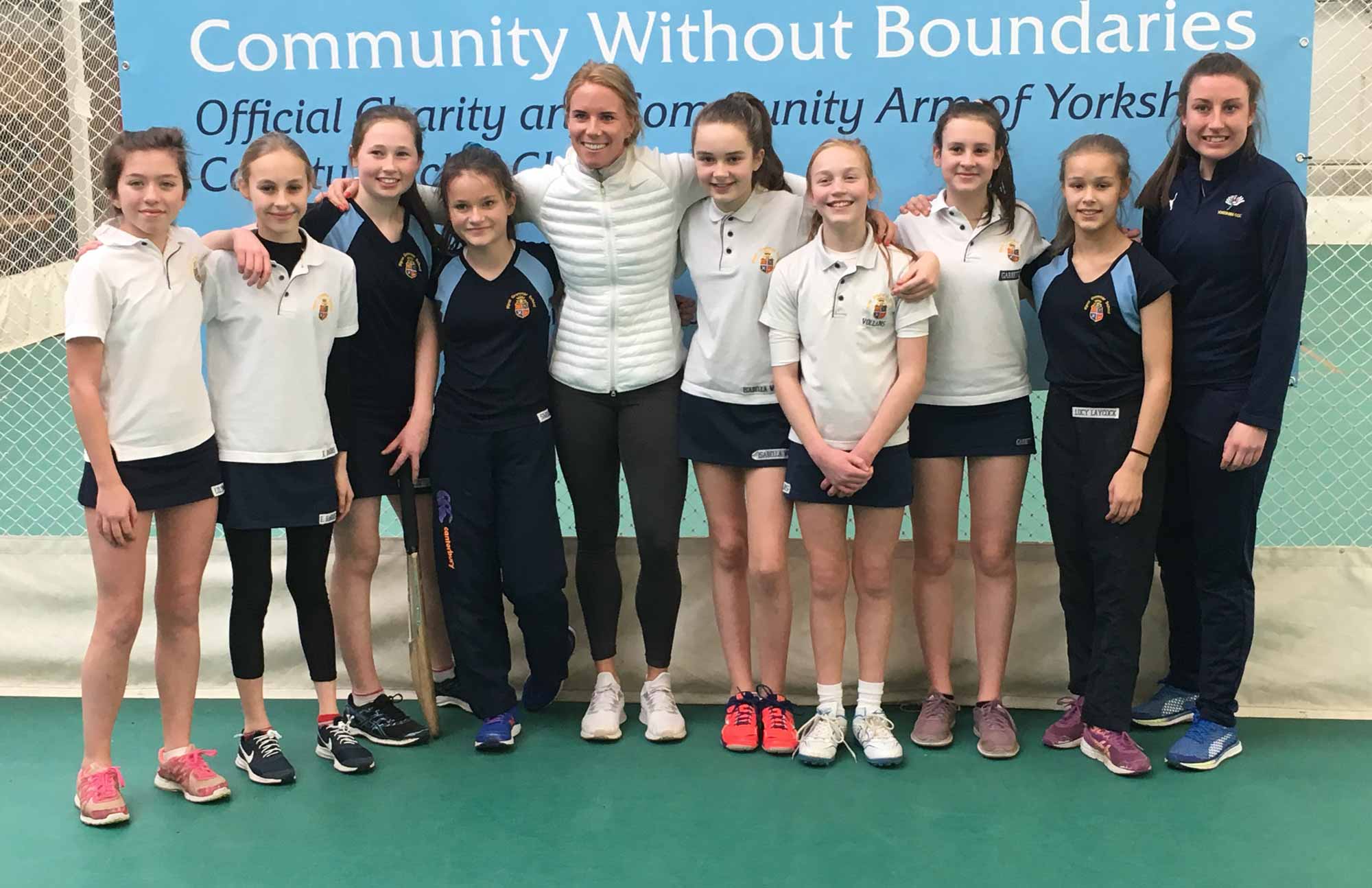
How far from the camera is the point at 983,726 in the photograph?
2959 mm

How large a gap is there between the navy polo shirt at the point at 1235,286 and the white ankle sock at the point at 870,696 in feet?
2.99

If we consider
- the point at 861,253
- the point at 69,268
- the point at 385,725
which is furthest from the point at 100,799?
the point at 69,268

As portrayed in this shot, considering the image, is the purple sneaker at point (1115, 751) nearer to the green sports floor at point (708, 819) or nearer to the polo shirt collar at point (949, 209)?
the green sports floor at point (708, 819)

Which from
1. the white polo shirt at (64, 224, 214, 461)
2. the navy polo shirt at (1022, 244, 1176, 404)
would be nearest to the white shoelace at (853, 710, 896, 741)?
the navy polo shirt at (1022, 244, 1176, 404)

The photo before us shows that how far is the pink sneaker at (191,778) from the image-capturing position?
274 cm

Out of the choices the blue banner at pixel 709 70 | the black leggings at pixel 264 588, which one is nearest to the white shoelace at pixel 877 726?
the blue banner at pixel 709 70

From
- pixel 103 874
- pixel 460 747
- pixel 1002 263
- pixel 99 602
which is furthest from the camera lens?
pixel 460 747

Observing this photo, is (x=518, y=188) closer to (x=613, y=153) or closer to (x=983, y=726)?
(x=613, y=153)

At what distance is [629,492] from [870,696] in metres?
0.73

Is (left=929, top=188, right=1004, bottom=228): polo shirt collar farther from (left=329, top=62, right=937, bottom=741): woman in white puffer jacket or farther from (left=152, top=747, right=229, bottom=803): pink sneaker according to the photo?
(left=152, top=747, right=229, bottom=803): pink sneaker

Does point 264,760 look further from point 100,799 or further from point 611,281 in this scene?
point 611,281

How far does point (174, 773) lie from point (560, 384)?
1205 mm

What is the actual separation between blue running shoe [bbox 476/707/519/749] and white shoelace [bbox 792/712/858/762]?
2.19 ft

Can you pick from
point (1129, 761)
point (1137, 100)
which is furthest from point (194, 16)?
point (1129, 761)
